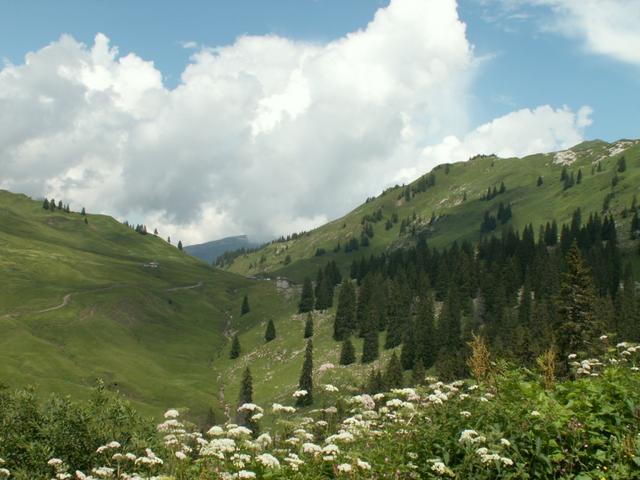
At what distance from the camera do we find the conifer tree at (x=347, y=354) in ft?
510

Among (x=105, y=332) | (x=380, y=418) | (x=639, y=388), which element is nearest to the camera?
(x=639, y=388)

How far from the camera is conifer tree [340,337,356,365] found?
155 m

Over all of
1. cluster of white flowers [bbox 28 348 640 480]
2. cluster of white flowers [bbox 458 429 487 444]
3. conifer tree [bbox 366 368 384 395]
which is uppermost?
cluster of white flowers [bbox 458 429 487 444]

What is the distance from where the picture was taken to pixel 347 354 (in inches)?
6147

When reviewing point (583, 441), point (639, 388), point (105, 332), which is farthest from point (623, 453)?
point (105, 332)

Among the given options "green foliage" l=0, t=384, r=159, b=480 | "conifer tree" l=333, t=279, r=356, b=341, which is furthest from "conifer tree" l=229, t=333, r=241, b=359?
"green foliage" l=0, t=384, r=159, b=480

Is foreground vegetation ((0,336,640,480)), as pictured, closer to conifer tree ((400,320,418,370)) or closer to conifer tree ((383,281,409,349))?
conifer tree ((400,320,418,370))

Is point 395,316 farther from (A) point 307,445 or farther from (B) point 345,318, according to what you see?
(A) point 307,445

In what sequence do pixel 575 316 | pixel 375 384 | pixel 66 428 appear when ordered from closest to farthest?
1. pixel 66 428
2. pixel 575 316
3. pixel 375 384

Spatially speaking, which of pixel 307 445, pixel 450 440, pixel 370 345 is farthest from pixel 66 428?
pixel 370 345

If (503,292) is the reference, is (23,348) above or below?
below

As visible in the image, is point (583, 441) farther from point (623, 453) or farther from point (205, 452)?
point (205, 452)

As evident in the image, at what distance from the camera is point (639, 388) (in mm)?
12508

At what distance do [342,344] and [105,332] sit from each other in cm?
8712
